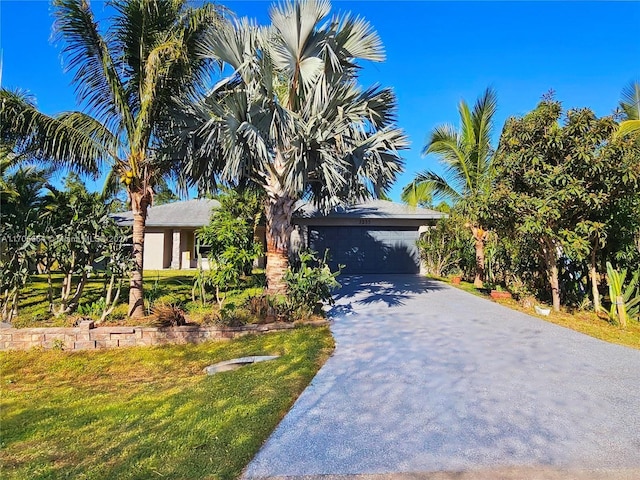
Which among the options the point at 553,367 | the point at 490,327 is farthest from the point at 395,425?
the point at 490,327

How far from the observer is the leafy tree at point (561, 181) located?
8234mm

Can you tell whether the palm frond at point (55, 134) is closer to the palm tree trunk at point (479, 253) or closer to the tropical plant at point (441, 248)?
the palm tree trunk at point (479, 253)

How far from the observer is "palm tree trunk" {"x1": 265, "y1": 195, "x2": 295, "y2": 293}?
8422 mm

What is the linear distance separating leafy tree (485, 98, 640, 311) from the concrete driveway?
2.61 meters

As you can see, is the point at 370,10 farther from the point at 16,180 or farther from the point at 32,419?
the point at 16,180

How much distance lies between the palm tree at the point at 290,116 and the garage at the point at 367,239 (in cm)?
831

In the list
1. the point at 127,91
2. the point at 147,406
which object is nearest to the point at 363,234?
the point at 127,91

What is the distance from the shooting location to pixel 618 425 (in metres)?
3.65

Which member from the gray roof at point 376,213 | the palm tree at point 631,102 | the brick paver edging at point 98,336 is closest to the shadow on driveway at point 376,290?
the gray roof at point 376,213

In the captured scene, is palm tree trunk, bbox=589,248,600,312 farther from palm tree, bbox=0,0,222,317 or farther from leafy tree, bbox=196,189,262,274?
palm tree, bbox=0,0,222,317

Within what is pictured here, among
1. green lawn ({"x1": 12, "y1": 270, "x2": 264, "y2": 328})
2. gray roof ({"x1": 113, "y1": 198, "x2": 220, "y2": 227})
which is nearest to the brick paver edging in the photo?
green lawn ({"x1": 12, "y1": 270, "x2": 264, "y2": 328})

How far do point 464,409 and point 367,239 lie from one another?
542 inches

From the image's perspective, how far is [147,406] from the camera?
14.3ft

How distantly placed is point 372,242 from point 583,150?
1014 centimetres
